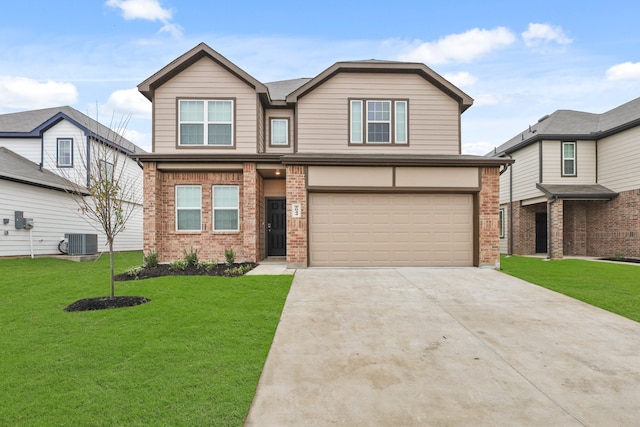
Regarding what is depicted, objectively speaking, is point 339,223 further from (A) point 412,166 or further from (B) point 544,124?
(B) point 544,124

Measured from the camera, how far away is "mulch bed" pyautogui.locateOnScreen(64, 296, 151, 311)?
19.2 feet

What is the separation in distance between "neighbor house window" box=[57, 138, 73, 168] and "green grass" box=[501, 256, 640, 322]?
65.7 feet

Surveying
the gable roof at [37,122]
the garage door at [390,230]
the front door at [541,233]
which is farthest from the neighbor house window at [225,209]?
the front door at [541,233]

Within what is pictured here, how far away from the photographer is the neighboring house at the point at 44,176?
42.0ft

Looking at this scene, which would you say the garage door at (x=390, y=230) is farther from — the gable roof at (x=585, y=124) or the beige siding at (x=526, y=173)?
the gable roof at (x=585, y=124)

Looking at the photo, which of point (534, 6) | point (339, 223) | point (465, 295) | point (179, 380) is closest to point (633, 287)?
point (465, 295)

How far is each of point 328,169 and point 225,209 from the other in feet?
13.4

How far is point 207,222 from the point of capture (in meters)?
11.6

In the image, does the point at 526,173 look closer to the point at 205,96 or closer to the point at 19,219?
the point at 205,96

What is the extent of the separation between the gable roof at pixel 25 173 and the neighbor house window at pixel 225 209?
205 inches

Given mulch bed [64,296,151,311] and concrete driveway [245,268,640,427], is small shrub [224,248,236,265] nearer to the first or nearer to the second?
mulch bed [64,296,151,311]

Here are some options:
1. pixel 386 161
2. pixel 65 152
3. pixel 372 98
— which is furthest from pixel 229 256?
pixel 65 152

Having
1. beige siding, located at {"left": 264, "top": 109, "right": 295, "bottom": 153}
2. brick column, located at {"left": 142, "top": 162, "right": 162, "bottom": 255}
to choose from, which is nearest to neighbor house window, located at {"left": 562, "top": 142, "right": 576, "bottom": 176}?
beige siding, located at {"left": 264, "top": 109, "right": 295, "bottom": 153}

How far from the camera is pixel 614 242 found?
48.6 feet
